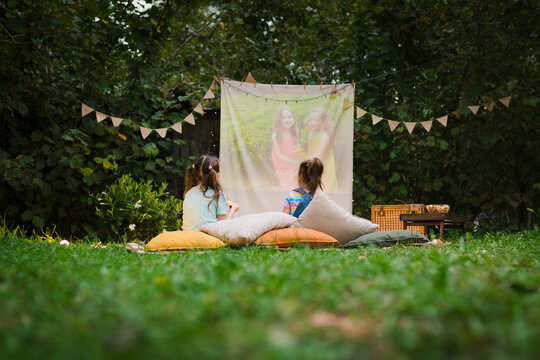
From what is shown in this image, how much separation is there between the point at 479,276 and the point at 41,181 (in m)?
4.42

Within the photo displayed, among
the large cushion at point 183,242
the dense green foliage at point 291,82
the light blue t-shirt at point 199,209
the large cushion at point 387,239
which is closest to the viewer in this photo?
the large cushion at point 183,242

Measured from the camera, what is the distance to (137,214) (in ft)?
16.2

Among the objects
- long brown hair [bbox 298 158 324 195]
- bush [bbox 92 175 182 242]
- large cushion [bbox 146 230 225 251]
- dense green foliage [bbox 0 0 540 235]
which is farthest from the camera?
dense green foliage [bbox 0 0 540 235]

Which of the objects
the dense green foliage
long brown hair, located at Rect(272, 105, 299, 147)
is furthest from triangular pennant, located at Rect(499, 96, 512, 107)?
long brown hair, located at Rect(272, 105, 299, 147)

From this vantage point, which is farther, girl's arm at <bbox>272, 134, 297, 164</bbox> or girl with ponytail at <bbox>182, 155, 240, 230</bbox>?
girl's arm at <bbox>272, 134, 297, 164</bbox>

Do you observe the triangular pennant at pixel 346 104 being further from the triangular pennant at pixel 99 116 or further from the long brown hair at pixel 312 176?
the triangular pennant at pixel 99 116

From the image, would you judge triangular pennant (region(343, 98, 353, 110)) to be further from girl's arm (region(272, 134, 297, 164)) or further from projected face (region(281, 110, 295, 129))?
girl's arm (region(272, 134, 297, 164))

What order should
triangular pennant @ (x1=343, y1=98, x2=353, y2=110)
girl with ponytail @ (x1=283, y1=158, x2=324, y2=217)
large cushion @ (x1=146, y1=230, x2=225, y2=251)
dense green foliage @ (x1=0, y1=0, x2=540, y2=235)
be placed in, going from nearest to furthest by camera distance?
large cushion @ (x1=146, y1=230, x2=225, y2=251), girl with ponytail @ (x1=283, y1=158, x2=324, y2=217), dense green foliage @ (x1=0, y1=0, x2=540, y2=235), triangular pennant @ (x1=343, y1=98, x2=353, y2=110)

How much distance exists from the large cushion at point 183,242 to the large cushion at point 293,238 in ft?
1.15

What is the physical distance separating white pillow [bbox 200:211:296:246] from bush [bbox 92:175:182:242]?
1271 millimetres

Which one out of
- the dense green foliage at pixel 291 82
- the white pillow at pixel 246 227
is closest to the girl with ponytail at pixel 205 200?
the white pillow at pixel 246 227

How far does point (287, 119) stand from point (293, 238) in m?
2.43

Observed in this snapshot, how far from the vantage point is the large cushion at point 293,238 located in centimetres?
370

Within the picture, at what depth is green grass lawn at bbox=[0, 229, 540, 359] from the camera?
3.23 ft
